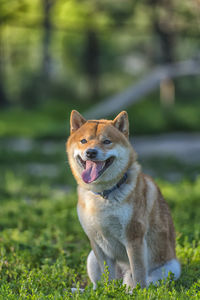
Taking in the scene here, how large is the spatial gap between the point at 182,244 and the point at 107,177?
186 cm

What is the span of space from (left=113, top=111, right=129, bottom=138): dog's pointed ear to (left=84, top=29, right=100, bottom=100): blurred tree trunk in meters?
22.1

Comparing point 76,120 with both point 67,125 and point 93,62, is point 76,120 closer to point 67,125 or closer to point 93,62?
point 67,125

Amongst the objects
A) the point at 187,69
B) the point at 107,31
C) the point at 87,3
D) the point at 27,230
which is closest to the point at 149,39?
the point at 107,31

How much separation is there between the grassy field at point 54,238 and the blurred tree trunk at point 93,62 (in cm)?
1559

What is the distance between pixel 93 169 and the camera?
11.7 feet

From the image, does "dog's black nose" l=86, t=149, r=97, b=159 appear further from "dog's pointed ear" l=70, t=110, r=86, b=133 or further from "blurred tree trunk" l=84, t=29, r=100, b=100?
"blurred tree trunk" l=84, t=29, r=100, b=100

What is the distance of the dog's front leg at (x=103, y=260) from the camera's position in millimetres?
3861

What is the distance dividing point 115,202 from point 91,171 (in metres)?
0.32

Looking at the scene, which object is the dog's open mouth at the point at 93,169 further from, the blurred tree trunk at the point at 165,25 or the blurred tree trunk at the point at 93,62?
the blurred tree trunk at the point at 93,62

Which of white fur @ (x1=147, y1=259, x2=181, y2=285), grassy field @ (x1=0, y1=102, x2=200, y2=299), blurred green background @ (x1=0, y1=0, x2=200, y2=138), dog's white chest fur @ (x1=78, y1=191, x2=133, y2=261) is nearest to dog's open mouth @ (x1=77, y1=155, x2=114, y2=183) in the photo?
dog's white chest fur @ (x1=78, y1=191, x2=133, y2=261)

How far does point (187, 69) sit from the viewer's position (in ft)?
48.1

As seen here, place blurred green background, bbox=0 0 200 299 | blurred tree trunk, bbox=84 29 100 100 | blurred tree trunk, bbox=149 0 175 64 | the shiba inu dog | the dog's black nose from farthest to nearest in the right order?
blurred tree trunk, bbox=84 29 100 100, blurred tree trunk, bbox=149 0 175 64, blurred green background, bbox=0 0 200 299, the shiba inu dog, the dog's black nose

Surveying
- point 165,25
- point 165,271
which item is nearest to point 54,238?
point 165,271

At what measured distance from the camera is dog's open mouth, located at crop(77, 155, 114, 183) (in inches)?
140
